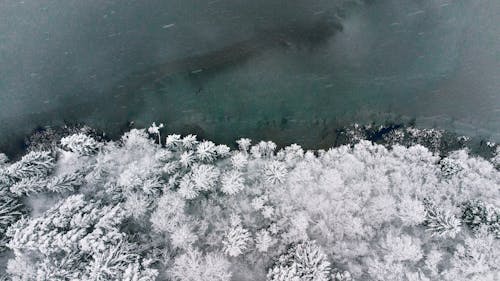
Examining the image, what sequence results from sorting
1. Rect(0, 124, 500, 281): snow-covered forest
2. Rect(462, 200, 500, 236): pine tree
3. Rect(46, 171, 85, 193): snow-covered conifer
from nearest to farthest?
Rect(0, 124, 500, 281): snow-covered forest, Rect(462, 200, 500, 236): pine tree, Rect(46, 171, 85, 193): snow-covered conifer

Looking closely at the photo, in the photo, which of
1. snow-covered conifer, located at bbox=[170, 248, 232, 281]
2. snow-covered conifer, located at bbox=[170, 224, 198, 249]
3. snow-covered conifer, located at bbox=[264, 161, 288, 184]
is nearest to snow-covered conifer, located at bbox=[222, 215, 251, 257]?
snow-covered conifer, located at bbox=[170, 248, 232, 281]

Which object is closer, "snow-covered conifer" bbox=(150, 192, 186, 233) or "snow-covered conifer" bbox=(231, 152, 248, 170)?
"snow-covered conifer" bbox=(150, 192, 186, 233)

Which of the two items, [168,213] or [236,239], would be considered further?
[168,213]

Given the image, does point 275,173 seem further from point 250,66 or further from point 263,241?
point 250,66

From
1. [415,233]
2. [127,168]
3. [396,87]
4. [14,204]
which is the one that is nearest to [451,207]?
[415,233]

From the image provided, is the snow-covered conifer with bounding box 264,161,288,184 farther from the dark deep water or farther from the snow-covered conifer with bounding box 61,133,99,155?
the snow-covered conifer with bounding box 61,133,99,155

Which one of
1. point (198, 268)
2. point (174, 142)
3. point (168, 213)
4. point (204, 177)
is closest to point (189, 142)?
point (174, 142)

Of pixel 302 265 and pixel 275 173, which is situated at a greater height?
pixel 275 173
